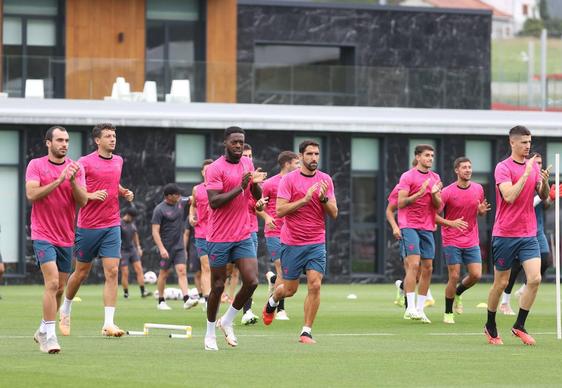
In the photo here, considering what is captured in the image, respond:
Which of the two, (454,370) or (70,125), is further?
(70,125)

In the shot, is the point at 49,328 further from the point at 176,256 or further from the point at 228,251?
the point at 176,256

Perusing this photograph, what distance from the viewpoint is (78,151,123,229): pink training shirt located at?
1872 centimetres

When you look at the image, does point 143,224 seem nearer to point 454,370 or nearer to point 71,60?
point 71,60

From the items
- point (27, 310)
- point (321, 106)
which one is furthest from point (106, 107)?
point (27, 310)

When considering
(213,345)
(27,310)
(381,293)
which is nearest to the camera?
(213,345)

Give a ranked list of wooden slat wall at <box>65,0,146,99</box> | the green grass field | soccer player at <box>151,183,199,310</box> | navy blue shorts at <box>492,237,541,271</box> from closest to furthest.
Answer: the green grass field
navy blue shorts at <box>492,237,541,271</box>
soccer player at <box>151,183,199,310</box>
wooden slat wall at <box>65,0,146,99</box>

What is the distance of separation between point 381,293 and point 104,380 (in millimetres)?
21626

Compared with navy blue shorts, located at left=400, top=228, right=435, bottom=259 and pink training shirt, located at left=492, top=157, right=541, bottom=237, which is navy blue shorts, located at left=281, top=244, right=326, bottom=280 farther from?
navy blue shorts, located at left=400, top=228, right=435, bottom=259

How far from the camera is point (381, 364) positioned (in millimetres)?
15266

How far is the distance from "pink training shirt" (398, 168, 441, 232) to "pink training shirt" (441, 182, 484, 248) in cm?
33

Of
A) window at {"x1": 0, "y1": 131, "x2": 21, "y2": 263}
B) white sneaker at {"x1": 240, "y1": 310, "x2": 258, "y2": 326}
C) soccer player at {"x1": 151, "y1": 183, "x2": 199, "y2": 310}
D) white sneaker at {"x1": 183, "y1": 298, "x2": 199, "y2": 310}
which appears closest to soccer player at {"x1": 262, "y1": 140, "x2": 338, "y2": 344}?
white sneaker at {"x1": 240, "y1": 310, "x2": 258, "y2": 326}

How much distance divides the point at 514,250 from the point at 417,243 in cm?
505

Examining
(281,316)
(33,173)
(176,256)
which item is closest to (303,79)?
(176,256)

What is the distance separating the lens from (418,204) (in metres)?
23.2
